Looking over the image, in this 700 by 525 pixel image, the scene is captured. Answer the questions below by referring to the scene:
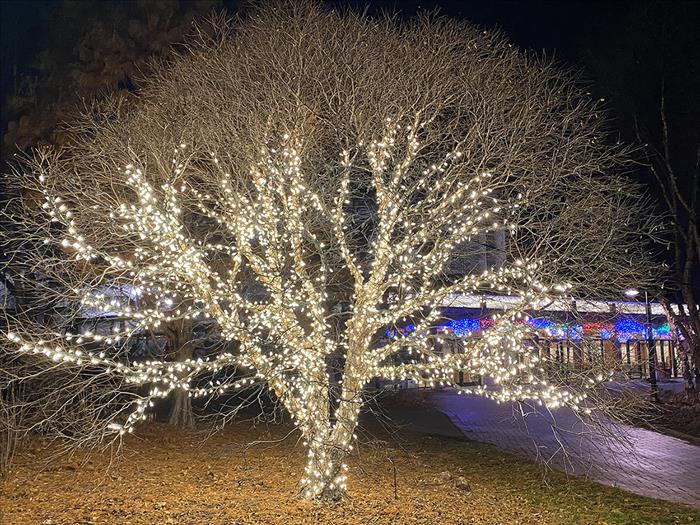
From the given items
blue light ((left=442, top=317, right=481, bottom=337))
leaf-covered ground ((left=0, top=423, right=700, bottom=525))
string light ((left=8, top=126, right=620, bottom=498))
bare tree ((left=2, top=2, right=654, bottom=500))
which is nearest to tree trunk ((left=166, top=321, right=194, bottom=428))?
leaf-covered ground ((left=0, top=423, right=700, bottom=525))

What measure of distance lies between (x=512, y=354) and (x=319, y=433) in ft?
7.91

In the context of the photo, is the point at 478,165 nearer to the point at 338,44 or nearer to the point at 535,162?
the point at 535,162

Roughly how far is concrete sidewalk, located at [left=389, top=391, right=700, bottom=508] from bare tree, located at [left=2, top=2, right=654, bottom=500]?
192 centimetres

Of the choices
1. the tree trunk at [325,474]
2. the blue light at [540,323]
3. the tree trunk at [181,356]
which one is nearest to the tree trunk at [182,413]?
the tree trunk at [181,356]

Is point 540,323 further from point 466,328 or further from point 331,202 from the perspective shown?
point 331,202

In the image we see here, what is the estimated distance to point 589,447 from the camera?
11.5 meters

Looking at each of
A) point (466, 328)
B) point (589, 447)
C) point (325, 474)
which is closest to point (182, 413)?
point (325, 474)

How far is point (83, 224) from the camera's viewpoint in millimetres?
8211

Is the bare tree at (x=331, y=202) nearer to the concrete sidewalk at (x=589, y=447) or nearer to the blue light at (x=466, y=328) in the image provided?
the blue light at (x=466, y=328)

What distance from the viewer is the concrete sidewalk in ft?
28.4

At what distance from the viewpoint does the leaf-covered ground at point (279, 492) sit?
23.0ft

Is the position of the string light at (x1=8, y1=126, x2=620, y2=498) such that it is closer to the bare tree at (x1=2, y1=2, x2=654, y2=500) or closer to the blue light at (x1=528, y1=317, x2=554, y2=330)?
the bare tree at (x1=2, y1=2, x2=654, y2=500)

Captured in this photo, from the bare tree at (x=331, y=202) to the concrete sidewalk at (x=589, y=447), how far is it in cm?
192

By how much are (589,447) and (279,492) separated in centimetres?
633
